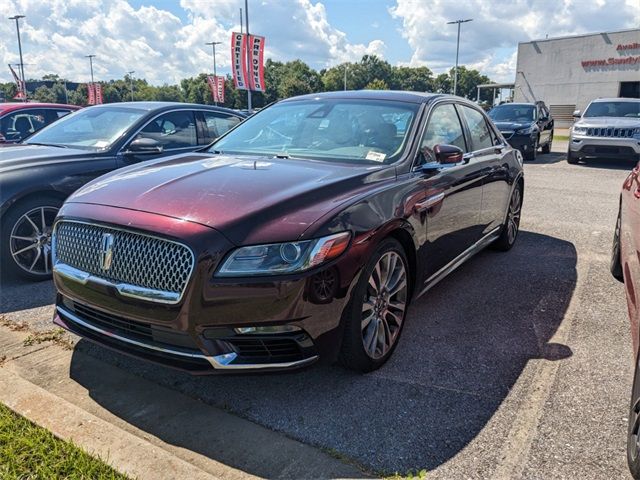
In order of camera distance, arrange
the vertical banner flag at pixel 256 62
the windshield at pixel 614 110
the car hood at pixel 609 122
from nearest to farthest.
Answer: the car hood at pixel 609 122, the windshield at pixel 614 110, the vertical banner flag at pixel 256 62

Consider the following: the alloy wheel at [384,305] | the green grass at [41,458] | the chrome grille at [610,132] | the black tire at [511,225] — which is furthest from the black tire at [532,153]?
the green grass at [41,458]

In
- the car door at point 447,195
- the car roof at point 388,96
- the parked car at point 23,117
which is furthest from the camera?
the parked car at point 23,117

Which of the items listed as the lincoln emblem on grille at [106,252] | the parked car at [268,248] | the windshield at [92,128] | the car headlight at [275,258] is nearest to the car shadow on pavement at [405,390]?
the parked car at [268,248]

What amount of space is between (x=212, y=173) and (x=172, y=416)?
1427 millimetres

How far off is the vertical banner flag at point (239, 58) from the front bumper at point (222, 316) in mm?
23340

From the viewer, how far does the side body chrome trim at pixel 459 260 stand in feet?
12.6

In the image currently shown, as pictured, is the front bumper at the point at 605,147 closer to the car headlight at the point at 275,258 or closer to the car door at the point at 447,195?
the car door at the point at 447,195

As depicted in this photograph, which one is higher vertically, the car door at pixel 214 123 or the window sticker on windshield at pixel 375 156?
the car door at pixel 214 123

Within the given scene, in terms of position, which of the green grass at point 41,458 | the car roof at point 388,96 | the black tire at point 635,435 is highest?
the car roof at point 388,96

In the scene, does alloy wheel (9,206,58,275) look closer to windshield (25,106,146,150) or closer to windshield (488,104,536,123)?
windshield (25,106,146,150)

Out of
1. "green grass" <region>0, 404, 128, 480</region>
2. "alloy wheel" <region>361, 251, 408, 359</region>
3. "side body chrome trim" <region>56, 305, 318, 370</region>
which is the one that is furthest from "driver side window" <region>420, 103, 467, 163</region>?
"green grass" <region>0, 404, 128, 480</region>

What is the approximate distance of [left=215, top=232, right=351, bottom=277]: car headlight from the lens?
2537mm

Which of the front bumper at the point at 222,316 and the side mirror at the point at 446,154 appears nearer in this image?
the front bumper at the point at 222,316

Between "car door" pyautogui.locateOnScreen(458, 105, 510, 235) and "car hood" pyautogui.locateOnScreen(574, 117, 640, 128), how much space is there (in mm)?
9593
